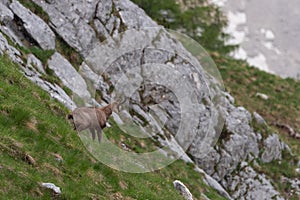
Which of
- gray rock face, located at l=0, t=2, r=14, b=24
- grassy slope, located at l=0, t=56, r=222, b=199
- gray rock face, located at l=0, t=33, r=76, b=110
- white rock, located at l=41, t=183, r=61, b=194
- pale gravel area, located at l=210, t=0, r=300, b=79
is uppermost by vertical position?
pale gravel area, located at l=210, t=0, r=300, b=79

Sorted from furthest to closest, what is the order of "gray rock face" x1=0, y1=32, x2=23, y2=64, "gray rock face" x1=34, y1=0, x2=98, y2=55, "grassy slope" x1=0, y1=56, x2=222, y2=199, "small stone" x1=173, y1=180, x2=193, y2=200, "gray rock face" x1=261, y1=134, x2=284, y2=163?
"gray rock face" x1=261, y1=134, x2=284, y2=163 → "gray rock face" x1=34, y1=0, x2=98, y2=55 → "gray rock face" x1=0, y1=32, x2=23, y2=64 → "small stone" x1=173, y1=180, x2=193, y2=200 → "grassy slope" x1=0, y1=56, x2=222, y2=199

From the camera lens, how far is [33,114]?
1608 cm

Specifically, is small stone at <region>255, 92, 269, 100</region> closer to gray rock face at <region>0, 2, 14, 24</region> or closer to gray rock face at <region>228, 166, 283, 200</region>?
gray rock face at <region>228, 166, 283, 200</region>

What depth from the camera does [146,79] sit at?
110ft

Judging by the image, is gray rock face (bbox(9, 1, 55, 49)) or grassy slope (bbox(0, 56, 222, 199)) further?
gray rock face (bbox(9, 1, 55, 49))

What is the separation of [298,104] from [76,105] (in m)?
33.8

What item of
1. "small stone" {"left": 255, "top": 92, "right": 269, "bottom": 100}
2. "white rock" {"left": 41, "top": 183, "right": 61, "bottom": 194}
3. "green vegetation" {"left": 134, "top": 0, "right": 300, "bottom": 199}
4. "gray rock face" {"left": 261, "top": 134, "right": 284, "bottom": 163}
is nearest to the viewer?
"white rock" {"left": 41, "top": 183, "right": 61, "bottom": 194}

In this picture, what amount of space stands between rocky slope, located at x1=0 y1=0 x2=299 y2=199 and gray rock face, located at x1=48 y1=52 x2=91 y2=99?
0.07 m

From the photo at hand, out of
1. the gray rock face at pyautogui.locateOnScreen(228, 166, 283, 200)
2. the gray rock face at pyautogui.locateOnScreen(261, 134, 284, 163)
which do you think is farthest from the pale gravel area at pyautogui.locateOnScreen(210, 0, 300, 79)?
the gray rock face at pyautogui.locateOnScreen(228, 166, 283, 200)

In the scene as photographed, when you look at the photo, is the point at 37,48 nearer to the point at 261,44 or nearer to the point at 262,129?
the point at 262,129

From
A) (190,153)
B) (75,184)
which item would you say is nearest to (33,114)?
(75,184)

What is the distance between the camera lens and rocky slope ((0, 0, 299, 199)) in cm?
2669

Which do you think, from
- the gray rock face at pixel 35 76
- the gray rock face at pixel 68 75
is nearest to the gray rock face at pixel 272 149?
the gray rock face at pixel 68 75

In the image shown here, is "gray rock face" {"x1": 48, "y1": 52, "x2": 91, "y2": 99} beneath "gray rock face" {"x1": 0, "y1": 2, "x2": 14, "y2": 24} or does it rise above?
beneath
